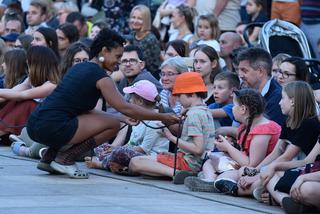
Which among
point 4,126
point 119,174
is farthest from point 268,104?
point 4,126

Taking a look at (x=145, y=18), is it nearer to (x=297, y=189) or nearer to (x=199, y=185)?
(x=199, y=185)

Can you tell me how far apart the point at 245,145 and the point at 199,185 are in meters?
0.63

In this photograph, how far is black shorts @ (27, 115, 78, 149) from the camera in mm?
9844

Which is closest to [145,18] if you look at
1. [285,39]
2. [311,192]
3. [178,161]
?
[285,39]

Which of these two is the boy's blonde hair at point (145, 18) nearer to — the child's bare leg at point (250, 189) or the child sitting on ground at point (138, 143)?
the child sitting on ground at point (138, 143)

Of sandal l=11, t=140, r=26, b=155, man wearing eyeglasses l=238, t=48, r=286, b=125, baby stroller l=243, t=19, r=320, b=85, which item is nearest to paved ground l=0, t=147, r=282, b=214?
man wearing eyeglasses l=238, t=48, r=286, b=125

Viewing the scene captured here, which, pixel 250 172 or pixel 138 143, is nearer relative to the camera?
pixel 250 172

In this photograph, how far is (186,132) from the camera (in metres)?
10.0

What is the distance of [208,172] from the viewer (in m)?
9.71

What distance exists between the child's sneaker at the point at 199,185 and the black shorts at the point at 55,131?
4.21ft

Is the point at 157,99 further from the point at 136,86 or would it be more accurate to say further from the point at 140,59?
the point at 140,59

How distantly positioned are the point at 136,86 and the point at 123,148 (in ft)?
2.23

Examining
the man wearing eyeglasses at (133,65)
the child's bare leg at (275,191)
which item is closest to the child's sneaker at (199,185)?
the child's bare leg at (275,191)

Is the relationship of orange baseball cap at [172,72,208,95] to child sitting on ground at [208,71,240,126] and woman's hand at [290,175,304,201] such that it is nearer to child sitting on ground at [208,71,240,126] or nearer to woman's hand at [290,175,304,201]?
child sitting on ground at [208,71,240,126]
